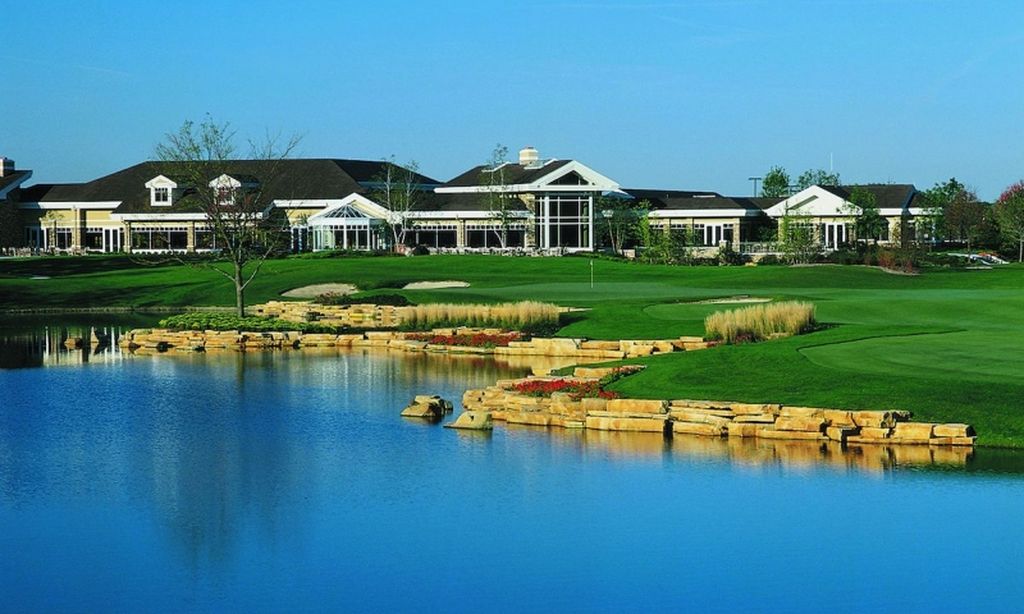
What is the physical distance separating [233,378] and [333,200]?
6305cm

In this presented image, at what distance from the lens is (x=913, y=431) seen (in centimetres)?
2409

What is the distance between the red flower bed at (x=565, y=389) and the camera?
2761 cm

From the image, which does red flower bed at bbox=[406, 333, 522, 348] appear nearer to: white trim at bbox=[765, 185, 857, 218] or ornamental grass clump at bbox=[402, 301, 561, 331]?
ornamental grass clump at bbox=[402, 301, 561, 331]

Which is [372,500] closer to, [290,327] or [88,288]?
[290,327]

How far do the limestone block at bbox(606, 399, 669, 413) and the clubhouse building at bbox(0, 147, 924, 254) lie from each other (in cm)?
6321

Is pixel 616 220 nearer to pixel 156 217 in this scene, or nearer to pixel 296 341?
pixel 156 217

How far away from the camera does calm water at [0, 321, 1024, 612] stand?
1630 centimetres

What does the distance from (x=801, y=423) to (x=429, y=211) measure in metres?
72.5

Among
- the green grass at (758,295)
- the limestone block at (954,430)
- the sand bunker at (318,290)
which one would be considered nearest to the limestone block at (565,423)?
the green grass at (758,295)

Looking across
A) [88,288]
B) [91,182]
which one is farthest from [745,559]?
[91,182]

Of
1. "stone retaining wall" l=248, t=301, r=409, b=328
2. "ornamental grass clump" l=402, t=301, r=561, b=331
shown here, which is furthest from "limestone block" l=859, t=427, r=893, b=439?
"stone retaining wall" l=248, t=301, r=409, b=328

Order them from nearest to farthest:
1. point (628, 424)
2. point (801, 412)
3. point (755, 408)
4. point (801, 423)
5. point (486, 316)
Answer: point (801, 423) < point (801, 412) < point (755, 408) < point (628, 424) < point (486, 316)

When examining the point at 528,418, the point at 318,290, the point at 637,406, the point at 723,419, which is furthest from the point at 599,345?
the point at 318,290

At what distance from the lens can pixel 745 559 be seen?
57.7 feet
